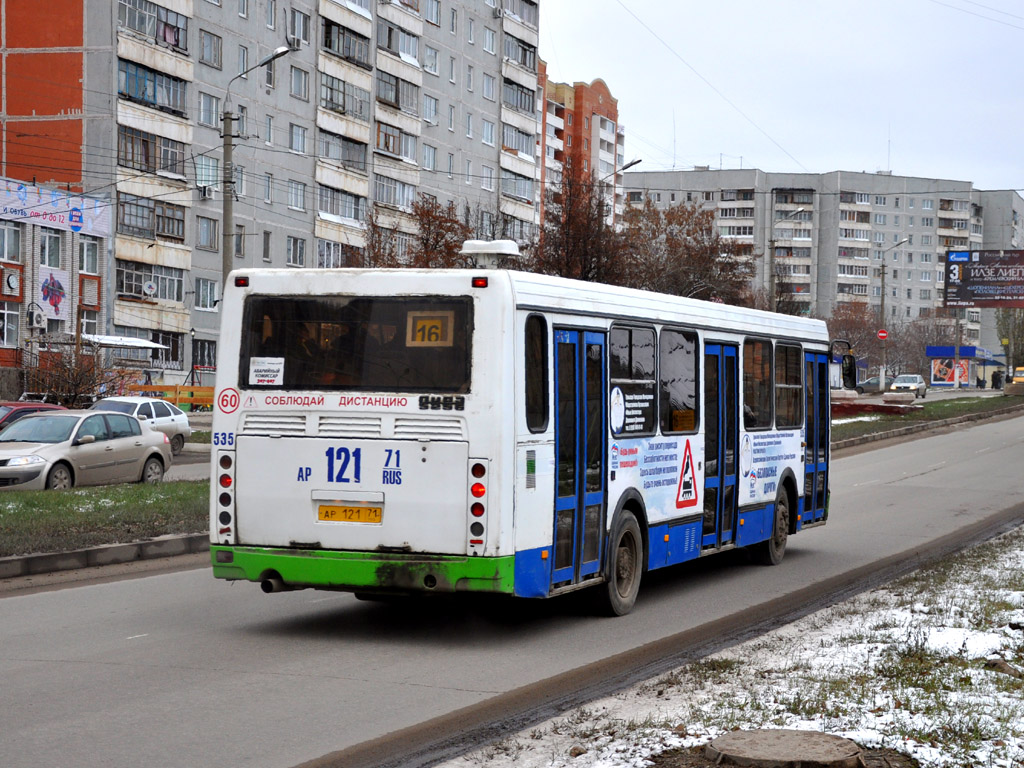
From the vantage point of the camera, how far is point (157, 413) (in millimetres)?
33906

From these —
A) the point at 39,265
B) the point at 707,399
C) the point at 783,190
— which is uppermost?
the point at 783,190

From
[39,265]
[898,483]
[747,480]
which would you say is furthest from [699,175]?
[747,480]

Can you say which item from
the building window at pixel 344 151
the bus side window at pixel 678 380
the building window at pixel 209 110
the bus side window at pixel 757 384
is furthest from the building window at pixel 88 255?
the bus side window at pixel 678 380

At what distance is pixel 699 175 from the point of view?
528ft

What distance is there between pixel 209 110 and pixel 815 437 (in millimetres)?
46286

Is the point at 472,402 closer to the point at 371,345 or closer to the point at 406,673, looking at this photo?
the point at 371,345

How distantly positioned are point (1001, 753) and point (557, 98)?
424 ft

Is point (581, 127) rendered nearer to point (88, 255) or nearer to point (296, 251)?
point (296, 251)

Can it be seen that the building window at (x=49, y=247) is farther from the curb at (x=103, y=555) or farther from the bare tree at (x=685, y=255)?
the curb at (x=103, y=555)

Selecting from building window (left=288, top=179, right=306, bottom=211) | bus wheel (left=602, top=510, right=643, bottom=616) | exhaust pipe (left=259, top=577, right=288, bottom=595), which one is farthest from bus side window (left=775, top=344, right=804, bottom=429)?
building window (left=288, top=179, right=306, bottom=211)

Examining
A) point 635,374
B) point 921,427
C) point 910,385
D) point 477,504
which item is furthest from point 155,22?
point 910,385

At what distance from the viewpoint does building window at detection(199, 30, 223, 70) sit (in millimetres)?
56688

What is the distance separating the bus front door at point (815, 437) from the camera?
1608 centimetres

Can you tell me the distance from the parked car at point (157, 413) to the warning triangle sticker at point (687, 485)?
880 inches
